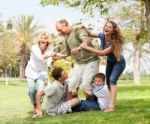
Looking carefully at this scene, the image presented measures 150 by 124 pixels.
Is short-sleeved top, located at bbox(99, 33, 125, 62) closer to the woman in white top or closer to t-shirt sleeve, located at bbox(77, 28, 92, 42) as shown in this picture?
t-shirt sleeve, located at bbox(77, 28, 92, 42)

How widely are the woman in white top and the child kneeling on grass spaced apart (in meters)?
0.91

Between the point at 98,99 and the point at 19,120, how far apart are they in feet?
5.61

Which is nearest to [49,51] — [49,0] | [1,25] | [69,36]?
[69,36]

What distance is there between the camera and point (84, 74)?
10.2 metres

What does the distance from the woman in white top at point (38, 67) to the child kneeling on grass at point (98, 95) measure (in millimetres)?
914

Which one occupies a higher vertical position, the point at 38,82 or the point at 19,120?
the point at 38,82

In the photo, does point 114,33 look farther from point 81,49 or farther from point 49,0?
point 49,0

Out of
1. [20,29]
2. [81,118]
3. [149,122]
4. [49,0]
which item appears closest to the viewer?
[149,122]

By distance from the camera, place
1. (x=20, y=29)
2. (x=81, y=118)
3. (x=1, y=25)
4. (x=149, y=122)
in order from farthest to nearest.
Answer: (x=20, y=29) → (x=1, y=25) → (x=81, y=118) → (x=149, y=122)

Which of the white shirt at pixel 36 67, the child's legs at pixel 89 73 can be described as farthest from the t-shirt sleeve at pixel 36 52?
the child's legs at pixel 89 73

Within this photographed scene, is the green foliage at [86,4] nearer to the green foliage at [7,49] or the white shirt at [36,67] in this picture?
the white shirt at [36,67]

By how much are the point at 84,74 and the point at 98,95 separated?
0.55m

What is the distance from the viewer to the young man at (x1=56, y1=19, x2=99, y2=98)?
988 centimetres

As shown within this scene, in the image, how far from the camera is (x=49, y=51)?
10.3 metres
